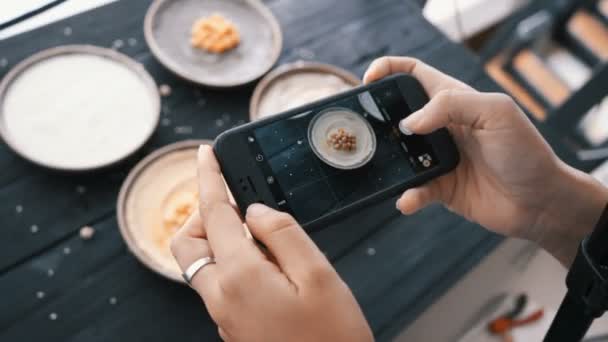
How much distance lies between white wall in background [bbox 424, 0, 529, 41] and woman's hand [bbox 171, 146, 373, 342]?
1.65 m

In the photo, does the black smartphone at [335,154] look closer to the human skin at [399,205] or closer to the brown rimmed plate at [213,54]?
the human skin at [399,205]

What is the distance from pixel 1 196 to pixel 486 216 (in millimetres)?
837

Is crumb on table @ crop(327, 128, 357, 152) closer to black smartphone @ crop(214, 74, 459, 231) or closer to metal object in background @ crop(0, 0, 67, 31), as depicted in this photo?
black smartphone @ crop(214, 74, 459, 231)

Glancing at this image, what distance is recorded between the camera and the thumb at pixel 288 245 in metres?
0.61

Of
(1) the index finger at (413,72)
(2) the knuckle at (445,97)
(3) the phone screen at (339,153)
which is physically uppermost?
(2) the knuckle at (445,97)

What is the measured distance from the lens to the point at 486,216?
918 millimetres

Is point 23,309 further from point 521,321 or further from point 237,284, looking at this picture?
point 521,321

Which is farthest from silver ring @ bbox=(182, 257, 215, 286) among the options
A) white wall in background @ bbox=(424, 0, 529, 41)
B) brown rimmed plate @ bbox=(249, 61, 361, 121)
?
white wall in background @ bbox=(424, 0, 529, 41)

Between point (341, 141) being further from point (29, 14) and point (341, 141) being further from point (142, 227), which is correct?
point (29, 14)

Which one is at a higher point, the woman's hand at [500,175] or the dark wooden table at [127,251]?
the woman's hand at [500,175]

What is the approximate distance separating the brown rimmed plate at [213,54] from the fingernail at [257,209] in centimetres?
47

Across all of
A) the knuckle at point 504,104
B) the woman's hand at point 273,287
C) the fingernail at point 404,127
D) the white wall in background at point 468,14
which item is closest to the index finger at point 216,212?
the woman's hand at point 273,287

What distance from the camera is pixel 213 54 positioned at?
3.73 feet

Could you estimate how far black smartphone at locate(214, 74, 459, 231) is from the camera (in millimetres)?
738
